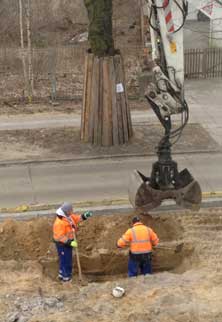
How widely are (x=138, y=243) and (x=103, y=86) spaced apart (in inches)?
296

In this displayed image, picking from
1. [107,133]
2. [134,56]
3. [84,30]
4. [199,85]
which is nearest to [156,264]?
[107,133]

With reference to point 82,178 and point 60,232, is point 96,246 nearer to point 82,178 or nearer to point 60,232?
point 60,232

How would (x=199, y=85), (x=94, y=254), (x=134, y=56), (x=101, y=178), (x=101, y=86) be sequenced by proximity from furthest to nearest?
(x=134, y=56), (x=199, y=85), (x=101, y=86), (x=101, y=178), (x=94, y=254)

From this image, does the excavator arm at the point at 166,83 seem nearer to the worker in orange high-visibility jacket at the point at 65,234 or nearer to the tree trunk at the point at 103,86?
the worker in orange high-visibility jacket at the point at 65,234

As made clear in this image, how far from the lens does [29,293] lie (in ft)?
35.1

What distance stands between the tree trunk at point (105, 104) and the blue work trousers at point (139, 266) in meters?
6.91

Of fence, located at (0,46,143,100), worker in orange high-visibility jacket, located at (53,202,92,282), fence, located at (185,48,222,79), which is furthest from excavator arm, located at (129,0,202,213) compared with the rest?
fence, located at (185,48,222,79)

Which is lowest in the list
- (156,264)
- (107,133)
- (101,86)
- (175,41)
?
(156,264)

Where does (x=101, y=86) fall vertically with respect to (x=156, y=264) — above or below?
above

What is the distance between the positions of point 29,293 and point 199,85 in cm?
1672

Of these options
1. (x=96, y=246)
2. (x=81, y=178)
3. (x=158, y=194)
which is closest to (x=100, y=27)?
(x=81, y=178)

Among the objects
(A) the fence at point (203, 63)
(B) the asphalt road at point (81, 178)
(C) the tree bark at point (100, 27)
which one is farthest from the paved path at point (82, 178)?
(A) the fence at point (203, 63)

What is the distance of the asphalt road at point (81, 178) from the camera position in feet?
49.3

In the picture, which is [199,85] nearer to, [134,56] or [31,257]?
[134,56]
